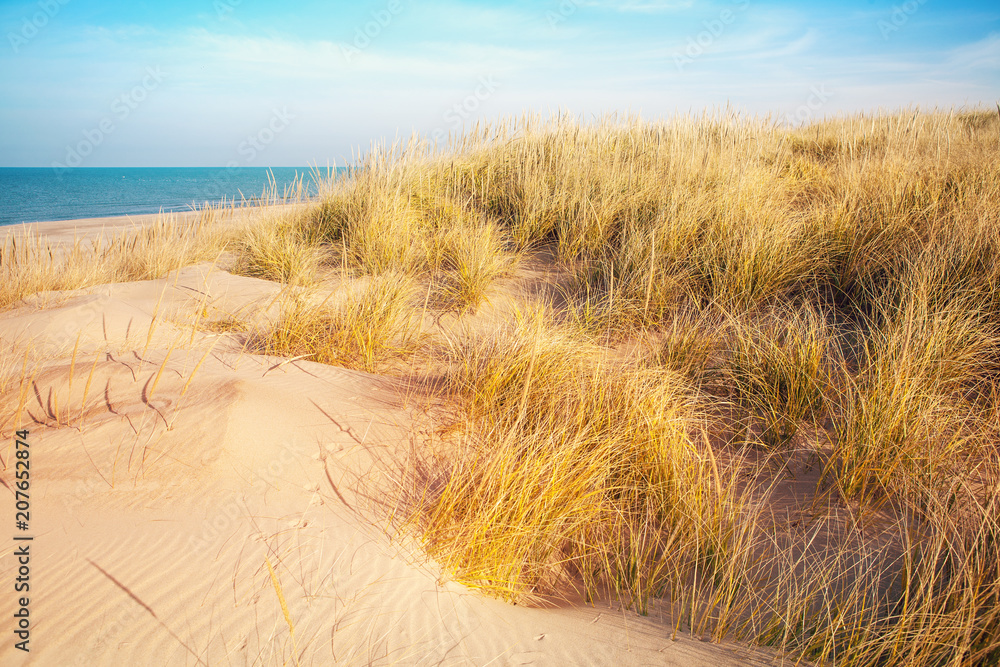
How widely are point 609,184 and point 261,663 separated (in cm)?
517

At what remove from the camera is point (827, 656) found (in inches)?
59.5

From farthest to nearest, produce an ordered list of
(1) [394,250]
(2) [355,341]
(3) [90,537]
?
(1) [394,250] → (2) [355,341] → (3) [90,537]

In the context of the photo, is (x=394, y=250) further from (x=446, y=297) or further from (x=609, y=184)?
(x=609, y=184)

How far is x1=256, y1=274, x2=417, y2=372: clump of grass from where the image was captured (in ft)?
10.7

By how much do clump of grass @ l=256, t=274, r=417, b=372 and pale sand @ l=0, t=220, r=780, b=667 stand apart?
2.06ft

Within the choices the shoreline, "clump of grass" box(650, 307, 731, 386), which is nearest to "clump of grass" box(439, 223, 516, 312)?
"clump of grass" box(650, 307, 731, 386)

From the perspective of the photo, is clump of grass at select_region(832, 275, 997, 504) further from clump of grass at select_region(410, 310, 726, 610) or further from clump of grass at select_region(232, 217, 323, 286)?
clump of grass at select_region(232, 217, 323, 286)

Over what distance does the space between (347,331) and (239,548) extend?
6.08 feet

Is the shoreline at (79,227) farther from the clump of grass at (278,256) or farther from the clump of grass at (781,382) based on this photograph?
the clump of grass at (781,382)

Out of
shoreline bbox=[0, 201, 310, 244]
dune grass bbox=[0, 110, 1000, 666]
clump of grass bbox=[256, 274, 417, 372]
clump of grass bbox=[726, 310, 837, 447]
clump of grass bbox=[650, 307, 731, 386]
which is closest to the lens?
dune grass bbox=[0, 110, 1000, 666]

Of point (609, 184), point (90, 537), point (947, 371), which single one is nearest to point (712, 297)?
point (947, 371)

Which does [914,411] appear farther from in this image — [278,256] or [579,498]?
[278,256]

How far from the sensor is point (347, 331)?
336 centimetres

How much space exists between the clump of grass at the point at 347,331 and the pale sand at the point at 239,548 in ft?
2.06
